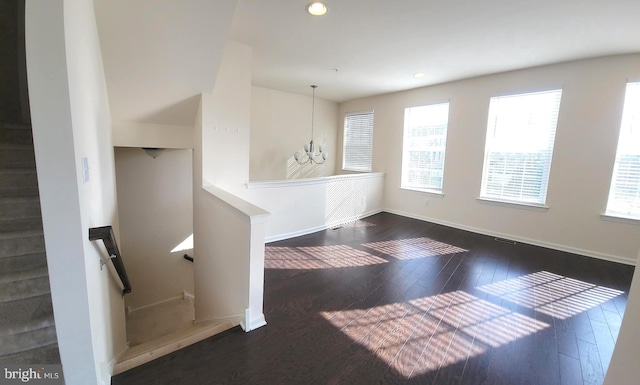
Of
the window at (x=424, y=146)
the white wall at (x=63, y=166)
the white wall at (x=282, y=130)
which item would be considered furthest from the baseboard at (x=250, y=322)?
the window at (x=424, y=146)

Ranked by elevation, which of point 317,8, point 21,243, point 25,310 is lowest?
point 25,310

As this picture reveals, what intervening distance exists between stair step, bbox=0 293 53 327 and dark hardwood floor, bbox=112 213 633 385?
565mm

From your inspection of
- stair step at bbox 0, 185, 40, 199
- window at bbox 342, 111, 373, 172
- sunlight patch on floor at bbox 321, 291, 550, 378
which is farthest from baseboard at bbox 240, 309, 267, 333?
window at bbox 342, 111, 373, 172

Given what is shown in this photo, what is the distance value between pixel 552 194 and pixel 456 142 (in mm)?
1606

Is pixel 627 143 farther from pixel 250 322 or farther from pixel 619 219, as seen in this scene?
pixel 250 322

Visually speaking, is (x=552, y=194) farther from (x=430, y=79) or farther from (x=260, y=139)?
(x=260, y=139)

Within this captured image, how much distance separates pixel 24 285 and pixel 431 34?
12.7ft

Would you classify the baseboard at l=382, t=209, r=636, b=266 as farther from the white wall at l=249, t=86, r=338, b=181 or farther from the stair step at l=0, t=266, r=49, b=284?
the stair step at l=0, t=266, r=49, b=284

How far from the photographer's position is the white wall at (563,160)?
135 inches

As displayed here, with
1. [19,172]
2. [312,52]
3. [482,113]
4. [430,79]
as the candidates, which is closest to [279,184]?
[312,52]

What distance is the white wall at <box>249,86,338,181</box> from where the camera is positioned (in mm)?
5520

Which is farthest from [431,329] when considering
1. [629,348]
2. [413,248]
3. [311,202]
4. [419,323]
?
[311,202]

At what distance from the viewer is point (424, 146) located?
17.5 ft

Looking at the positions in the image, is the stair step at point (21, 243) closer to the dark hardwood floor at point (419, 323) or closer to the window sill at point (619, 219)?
the dark hardwood floor at point (419, 323)
